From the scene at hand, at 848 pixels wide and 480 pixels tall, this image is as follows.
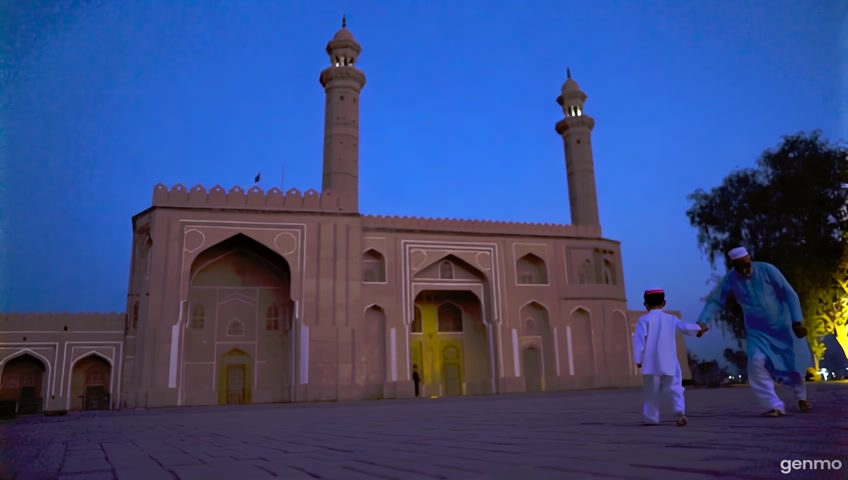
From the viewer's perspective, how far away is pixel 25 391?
20234 millimetres

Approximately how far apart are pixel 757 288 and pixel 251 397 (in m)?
17.9

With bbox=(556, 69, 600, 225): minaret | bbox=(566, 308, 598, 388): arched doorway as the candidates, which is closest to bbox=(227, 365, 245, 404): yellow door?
bbox=(566, 308, 598, 388): arched doorway

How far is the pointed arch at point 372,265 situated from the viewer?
2131cm

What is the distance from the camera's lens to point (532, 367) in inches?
906

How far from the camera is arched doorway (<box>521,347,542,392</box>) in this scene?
902 inches

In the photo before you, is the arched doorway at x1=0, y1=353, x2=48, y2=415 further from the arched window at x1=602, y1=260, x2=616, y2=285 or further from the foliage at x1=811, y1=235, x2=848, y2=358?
the foliage at x1=811, y1=235, x2=848, y2=358

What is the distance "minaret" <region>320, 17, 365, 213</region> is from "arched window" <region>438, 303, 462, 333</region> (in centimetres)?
597

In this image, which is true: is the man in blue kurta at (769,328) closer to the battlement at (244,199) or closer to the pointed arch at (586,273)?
the battlement at (244,199)

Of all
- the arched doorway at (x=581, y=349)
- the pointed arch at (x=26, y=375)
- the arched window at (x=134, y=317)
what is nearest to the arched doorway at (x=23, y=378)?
the pointed arch at (x=26, y=375)

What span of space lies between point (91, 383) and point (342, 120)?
1310 centimetres

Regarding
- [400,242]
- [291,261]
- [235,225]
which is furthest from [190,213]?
[400,242]

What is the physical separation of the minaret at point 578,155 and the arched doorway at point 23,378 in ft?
70.9

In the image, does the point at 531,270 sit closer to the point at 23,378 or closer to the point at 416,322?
the point at 416,322

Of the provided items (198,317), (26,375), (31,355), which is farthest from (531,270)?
(26,375)
